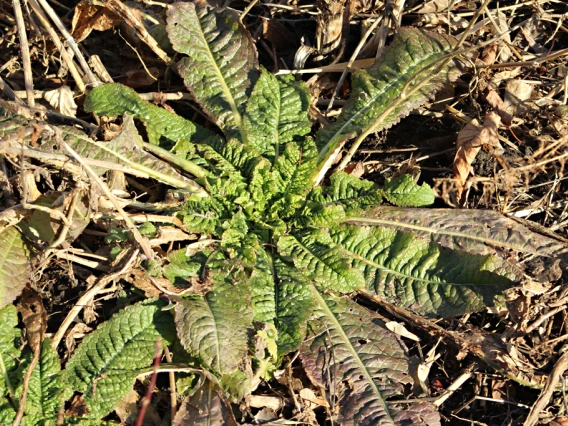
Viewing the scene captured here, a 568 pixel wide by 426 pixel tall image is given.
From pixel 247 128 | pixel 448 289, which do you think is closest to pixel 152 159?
pixel 247 128

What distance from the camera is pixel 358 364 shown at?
2402 millimetres

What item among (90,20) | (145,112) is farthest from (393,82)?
(90,20)

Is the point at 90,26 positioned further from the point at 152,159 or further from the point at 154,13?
the point at 152,159

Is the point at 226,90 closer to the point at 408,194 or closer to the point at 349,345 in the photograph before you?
the point at 408,194

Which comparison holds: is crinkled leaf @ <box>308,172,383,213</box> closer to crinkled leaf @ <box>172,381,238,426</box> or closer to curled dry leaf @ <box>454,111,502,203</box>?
curled dry leaf @ <box>454,111,502,203</box>

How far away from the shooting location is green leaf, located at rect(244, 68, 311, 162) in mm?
2826

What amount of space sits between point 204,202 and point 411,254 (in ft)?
2.90

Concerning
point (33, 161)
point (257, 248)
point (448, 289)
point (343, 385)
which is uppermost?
point (33, 161)

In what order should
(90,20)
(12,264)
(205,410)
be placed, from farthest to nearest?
(90,20)
(12,264)
(205,410)

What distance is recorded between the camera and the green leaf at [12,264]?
2461 millimetres

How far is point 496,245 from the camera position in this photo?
2.62 meters

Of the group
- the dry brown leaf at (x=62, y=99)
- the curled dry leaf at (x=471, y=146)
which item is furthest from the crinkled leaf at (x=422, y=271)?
the dry brown leaf at (x=62, y=99)

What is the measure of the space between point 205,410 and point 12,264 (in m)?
0.98

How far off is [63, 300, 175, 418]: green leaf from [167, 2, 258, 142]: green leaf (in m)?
0.92
